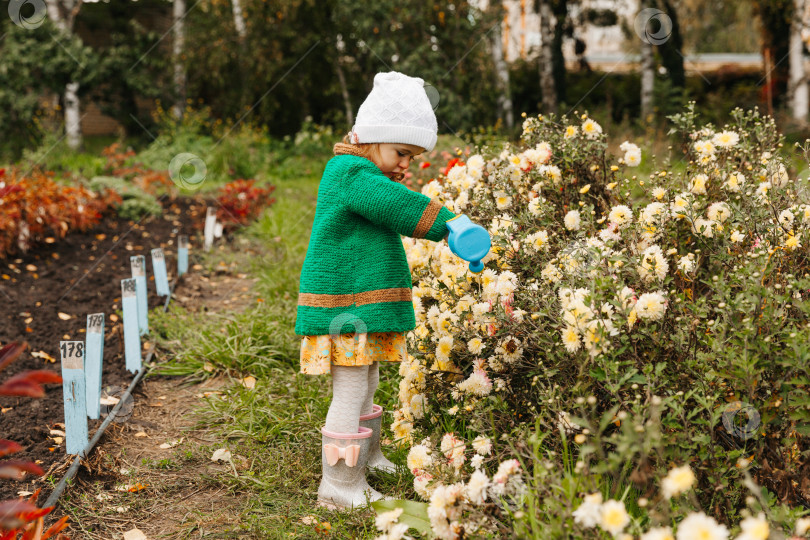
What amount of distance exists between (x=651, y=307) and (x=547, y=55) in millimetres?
9841

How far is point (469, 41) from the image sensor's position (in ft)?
36.3

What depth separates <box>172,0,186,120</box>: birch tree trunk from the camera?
1322 centimetres

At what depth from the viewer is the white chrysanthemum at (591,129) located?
284 cm

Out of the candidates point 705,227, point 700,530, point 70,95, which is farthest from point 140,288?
point 70,95

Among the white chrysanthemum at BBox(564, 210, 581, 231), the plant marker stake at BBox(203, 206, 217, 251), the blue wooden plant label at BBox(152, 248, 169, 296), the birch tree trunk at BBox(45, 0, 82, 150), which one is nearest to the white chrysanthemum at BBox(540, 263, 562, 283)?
the white chrysanthemum at BBox(564, 210, 581, 231)

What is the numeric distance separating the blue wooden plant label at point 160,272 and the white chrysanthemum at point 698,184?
3.17 meters

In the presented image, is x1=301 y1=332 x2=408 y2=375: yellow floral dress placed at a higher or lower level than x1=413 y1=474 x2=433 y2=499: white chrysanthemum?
higher

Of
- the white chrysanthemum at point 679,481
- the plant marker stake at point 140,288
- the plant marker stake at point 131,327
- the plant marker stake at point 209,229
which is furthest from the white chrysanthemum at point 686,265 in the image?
the plant marker stake at point 209,229

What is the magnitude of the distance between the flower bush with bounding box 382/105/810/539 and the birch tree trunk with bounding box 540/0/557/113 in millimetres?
8257

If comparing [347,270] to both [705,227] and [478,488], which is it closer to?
[478,488]

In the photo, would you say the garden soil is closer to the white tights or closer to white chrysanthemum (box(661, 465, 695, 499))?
the white tights

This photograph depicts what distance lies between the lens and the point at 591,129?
9.35 feet

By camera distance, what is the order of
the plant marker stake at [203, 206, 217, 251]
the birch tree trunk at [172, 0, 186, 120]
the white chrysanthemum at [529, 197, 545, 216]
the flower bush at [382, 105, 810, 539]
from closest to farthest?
the flower bush at [382, 105, 810, 539] < the white chrysanthemum at [529, 197, 545, 216] < the plant marker stake at [203, 206, 217, 251] < the birch tree trunk at [172, 0, 186, 120]

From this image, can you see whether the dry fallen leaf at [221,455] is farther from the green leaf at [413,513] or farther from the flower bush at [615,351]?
the green leaf at [413,513]
